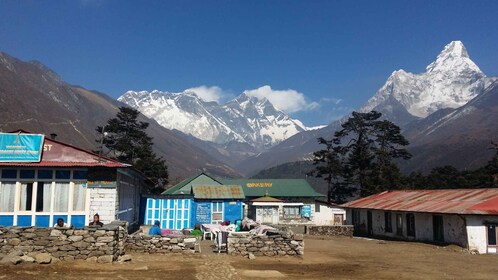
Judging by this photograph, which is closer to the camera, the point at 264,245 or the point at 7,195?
the point at 264,245

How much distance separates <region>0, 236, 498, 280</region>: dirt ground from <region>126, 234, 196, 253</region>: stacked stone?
23.4 inches

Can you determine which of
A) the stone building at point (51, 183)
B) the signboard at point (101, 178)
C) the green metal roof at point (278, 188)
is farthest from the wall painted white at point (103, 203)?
the green metal roof at point (278, 188)

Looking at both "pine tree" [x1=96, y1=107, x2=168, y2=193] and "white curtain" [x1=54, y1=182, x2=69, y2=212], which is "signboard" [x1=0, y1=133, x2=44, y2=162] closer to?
"white curtain" [x1=54, y1=182, x2=69, y2=212]

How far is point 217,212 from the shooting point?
37969 millimetres

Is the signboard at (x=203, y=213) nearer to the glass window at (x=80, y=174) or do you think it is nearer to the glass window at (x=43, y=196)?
the glass window at (x=80, y=174)

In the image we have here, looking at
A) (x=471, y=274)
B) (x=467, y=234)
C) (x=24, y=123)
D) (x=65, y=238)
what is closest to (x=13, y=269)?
(x=65, y=238)

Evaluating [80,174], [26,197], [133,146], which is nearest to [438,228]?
[80,174]

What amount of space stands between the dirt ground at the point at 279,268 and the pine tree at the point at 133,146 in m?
42.3

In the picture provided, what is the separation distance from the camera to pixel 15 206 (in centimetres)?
2330

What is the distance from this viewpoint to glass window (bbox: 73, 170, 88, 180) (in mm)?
23656

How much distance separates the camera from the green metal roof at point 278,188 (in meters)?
63.3

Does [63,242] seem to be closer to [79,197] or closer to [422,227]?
[79,197]

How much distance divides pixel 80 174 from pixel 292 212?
35.3m

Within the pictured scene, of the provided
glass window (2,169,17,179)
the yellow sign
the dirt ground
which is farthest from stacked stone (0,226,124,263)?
the yellow sign
